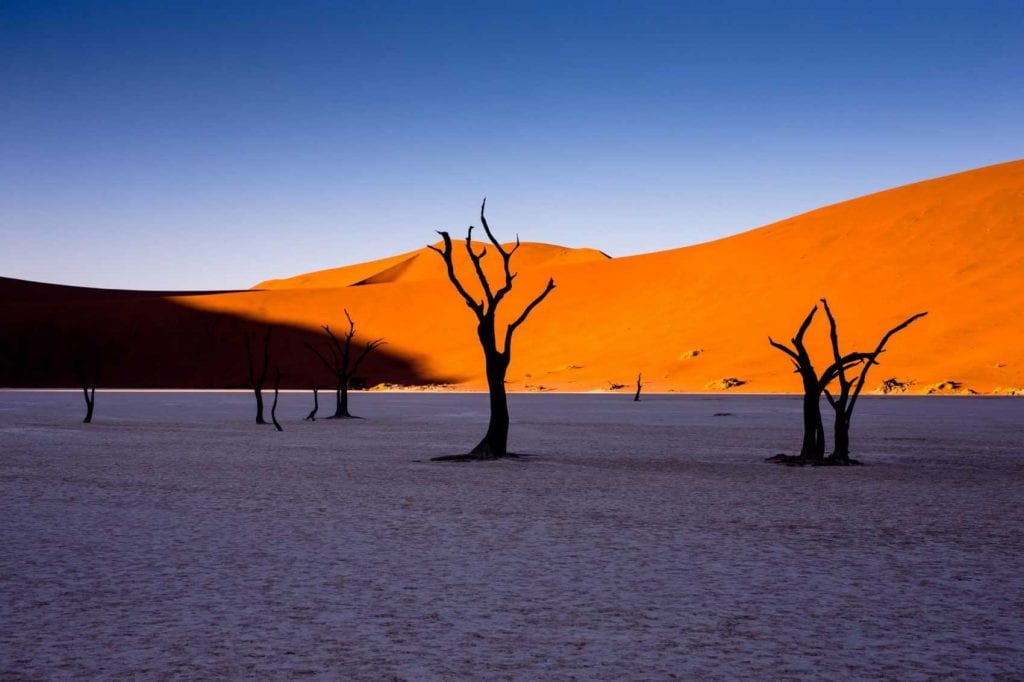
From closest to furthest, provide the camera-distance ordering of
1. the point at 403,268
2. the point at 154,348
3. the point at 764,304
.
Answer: the point at 764,304 → the point at 154,348 → the point at 403,268

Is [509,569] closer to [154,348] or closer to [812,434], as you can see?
[812,434]

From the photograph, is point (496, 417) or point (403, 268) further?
point (403, 268)

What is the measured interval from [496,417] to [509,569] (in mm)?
11530

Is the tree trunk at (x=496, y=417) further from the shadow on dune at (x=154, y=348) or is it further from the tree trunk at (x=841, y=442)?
the shadow on dune at (x=154, y=348)

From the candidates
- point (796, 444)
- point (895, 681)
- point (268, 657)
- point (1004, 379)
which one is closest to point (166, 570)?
point (268, 657)

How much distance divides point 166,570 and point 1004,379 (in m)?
56.2

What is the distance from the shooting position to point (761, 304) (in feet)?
267

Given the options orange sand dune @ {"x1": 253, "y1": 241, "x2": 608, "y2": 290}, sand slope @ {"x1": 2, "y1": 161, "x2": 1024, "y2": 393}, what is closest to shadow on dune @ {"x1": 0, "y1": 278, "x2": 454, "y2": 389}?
sand slope @ {"x1": 2, "y1": 161, "x2": 1024, "y2": 393}

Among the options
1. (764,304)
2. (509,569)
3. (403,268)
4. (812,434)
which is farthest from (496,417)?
(403,268)

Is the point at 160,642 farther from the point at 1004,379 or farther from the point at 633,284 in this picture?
the point at 633,284

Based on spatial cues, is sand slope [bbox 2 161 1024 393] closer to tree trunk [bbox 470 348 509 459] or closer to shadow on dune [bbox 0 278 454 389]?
shadow on dune [bbox 0 278 454 389]

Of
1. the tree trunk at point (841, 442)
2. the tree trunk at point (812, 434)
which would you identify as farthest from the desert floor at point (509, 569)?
the tree trunk at point (812, 434)

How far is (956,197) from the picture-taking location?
85.7m

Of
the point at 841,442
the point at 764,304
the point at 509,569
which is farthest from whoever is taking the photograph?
the point at 764,304
